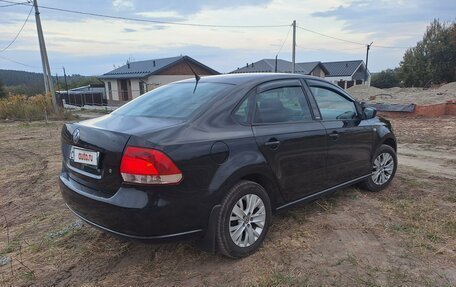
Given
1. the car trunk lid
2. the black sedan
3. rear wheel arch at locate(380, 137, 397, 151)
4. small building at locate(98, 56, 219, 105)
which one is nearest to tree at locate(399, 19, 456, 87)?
small building at locate(98, 56, 219, 105)

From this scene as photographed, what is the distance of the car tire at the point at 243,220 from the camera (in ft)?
9.39

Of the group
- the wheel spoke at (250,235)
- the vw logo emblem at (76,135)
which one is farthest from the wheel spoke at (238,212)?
the vw logo emblem at (76,135)

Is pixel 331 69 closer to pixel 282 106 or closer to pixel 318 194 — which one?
pixel 318 194

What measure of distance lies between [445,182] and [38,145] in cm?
944

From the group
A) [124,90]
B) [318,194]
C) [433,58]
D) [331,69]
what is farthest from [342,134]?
[331,69]

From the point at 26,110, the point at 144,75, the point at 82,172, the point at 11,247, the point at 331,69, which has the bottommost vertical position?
the point at 11,247

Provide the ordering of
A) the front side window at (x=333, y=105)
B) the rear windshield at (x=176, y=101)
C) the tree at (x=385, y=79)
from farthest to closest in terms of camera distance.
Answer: the tree at (x=385, y=79)
the front side window at (x=333, y=105)
the rear windshield at (x=176, y=101)

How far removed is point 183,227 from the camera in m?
2.65

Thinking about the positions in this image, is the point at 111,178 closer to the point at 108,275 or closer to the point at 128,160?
the point at 128,160

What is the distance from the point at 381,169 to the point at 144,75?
2973 cm

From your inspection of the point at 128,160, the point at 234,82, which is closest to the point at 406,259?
the point at 234,82

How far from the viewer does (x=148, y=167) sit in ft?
8.21

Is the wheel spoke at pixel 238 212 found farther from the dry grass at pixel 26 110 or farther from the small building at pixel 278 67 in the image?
the small building at pixel 278 67

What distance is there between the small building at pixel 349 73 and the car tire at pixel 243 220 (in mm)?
50586
